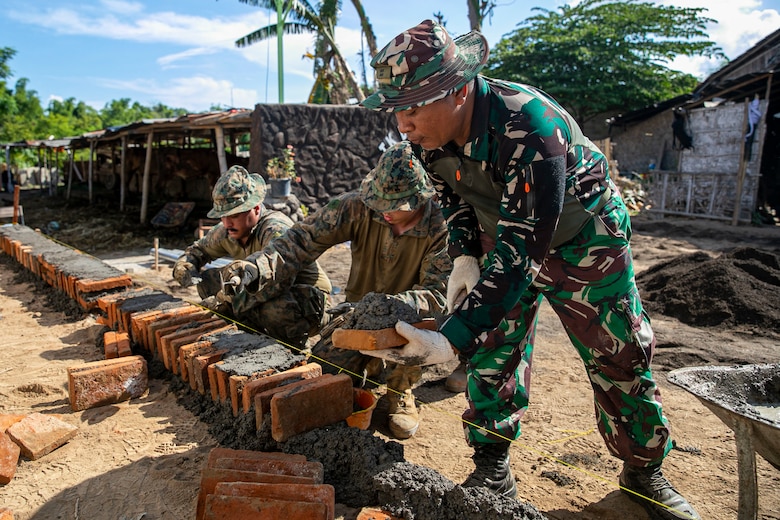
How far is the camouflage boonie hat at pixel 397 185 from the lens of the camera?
10.1 ft

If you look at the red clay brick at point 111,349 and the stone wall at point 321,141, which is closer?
the red clay brick at point 111,349

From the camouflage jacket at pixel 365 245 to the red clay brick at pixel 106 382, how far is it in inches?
32.2

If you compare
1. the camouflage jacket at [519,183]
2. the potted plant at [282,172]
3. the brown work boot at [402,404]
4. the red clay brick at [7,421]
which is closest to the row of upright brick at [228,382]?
the red clay brick at [7,421]

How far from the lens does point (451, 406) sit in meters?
3.40

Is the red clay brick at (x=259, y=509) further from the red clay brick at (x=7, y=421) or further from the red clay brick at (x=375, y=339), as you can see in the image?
the red clay brick at (x=7, y=421)

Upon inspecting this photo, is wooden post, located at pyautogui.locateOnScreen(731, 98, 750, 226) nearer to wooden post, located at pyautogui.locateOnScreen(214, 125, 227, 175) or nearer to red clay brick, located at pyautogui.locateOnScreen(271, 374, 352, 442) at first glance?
wooden post, located at pyautogui.locateOnScreen(214, 125, 227, 175)

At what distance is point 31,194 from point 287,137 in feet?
61.4

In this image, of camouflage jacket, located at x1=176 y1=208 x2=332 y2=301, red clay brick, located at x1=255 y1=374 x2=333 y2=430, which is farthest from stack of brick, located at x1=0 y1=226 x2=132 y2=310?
red clay brick, located at x1=255 y1=374 x2=333 y2=430

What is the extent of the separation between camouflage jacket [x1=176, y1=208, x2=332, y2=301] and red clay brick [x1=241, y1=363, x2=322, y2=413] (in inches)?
55.3

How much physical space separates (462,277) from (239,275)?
4.47 ft

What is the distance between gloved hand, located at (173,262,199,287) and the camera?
12.4 feet

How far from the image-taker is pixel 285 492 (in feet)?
5.69

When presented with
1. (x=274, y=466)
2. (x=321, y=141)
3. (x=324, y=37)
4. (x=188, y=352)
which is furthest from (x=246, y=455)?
(x=324, y=37)

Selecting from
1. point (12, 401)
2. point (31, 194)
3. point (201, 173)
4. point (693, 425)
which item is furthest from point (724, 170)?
point (31, 194)
